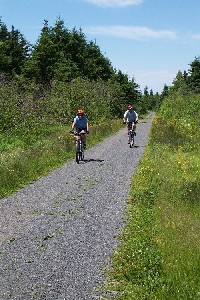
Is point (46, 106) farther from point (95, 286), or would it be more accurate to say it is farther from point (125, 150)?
point (95, 286)

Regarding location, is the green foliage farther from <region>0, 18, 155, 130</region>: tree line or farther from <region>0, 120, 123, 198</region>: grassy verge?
<region>0, 120, 123, 198</region>: grassy verge

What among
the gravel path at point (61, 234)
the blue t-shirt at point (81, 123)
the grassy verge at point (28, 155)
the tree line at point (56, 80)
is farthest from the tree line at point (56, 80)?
the gravel path at point (61, 234)

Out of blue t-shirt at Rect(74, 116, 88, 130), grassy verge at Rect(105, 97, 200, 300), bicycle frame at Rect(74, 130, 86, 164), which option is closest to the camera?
grassy verge at Rect(105, 97, 200, 300)

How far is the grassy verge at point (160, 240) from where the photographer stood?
611 centimetres

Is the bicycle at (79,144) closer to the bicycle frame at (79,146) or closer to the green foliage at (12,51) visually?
the bicycle frame at (79,146)

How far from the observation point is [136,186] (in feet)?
43.4

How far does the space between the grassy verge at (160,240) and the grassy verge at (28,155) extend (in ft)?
12.7

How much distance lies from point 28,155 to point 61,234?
10.1 m

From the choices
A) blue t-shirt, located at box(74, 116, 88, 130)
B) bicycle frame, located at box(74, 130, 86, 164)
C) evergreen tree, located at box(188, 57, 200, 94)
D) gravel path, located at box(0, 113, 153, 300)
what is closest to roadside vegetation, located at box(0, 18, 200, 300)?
gravel path, located at box(0, 113, 153, 300)

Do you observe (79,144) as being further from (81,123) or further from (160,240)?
(160,240)

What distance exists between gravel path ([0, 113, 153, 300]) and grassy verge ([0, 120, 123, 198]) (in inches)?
27.1

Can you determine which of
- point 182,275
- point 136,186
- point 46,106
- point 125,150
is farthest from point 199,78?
point 182,275

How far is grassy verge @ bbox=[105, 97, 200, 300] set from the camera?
20.0 ft

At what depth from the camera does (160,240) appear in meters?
7.98
